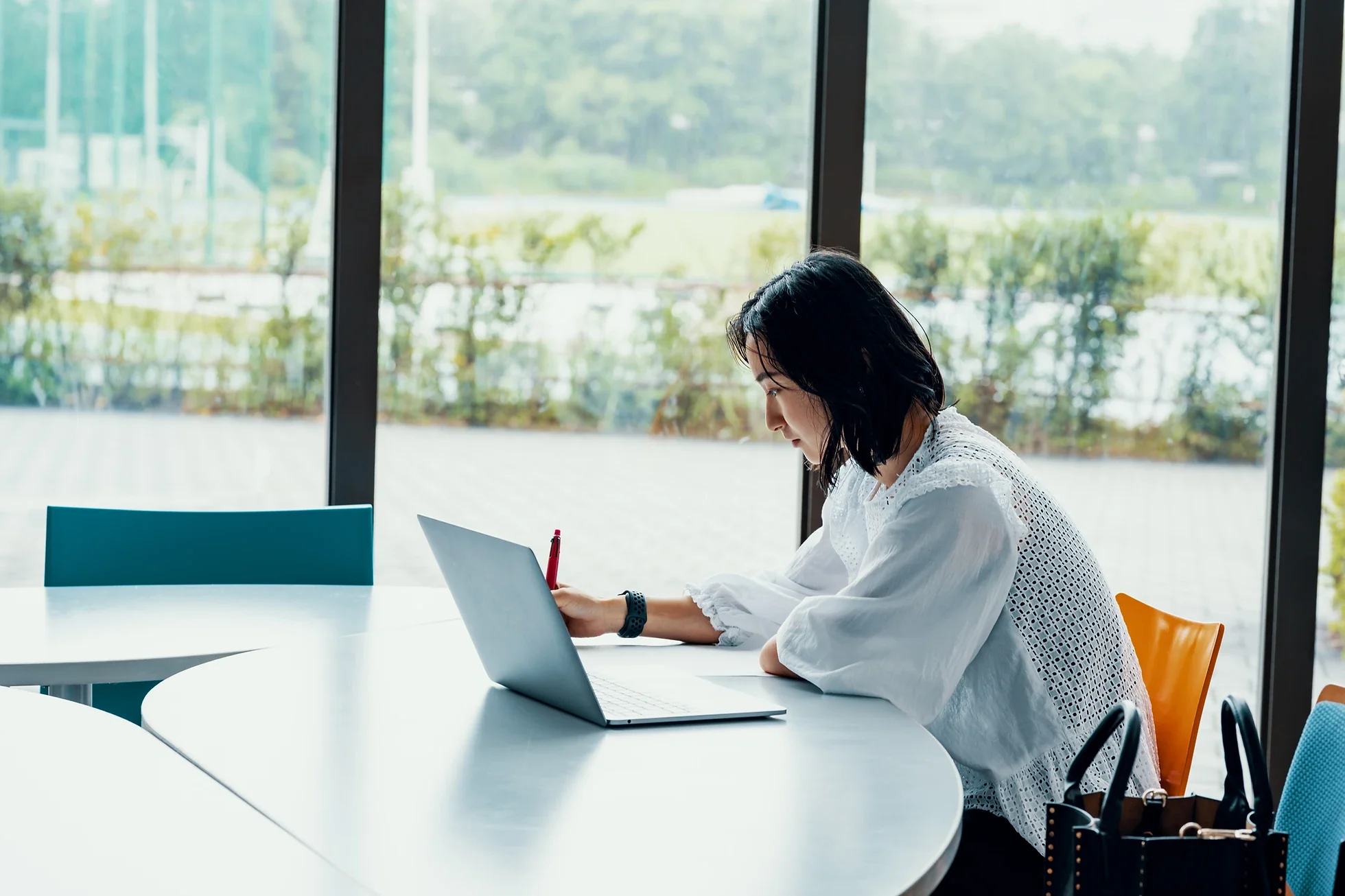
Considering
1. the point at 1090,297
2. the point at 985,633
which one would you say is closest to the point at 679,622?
the point at 985,633

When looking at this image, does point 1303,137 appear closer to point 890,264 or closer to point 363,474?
point 890,264

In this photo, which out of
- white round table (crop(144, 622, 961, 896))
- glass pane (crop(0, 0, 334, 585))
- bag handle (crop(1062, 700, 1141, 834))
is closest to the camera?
white round table (crop(144, 622, 961, 896))

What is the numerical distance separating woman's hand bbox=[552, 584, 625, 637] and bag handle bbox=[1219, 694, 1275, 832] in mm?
808

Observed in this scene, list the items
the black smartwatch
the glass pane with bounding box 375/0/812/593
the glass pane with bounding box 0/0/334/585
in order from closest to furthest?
the black smartwatch < the glass pane with bounding box 0/0/334/585 < the glass pane with bounding box 375/0/812/593

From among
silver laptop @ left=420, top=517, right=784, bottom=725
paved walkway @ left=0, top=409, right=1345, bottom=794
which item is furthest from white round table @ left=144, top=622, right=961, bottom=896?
paved walkway @ left=0, top=409, right=1345, bottom=794

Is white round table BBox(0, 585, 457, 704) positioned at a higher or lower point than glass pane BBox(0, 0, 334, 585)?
lower

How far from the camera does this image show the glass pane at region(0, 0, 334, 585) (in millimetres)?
2809

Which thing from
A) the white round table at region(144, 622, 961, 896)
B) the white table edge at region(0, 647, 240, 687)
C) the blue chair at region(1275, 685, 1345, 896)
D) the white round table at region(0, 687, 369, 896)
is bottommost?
the blue chair at region(1275, 685, 1345, 896)

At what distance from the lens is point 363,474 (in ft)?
9.73

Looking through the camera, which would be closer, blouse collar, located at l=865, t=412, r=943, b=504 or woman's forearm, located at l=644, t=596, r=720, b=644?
blouse collar, located at l=865, t=412, r=943, b=504

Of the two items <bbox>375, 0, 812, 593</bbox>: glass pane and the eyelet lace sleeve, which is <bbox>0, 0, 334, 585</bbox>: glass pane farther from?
the eyelet lace sleeve

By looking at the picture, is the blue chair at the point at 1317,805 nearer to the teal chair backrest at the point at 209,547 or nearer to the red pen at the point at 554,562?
the red pen at the point at 554,562

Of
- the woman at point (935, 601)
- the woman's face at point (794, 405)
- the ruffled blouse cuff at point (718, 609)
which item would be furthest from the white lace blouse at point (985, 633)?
the ruffled blouse cuff at point (718, 609)

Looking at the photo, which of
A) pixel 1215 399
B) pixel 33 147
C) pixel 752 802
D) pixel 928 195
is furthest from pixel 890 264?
pixel 752 802
